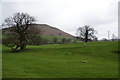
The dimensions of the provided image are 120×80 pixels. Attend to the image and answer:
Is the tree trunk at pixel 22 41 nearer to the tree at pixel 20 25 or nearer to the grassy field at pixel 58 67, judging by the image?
the tree at pixel 20 25

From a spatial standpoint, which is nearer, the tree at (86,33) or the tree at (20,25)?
the tree at (20,25)

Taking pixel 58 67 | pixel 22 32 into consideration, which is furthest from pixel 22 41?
pixel 58 67

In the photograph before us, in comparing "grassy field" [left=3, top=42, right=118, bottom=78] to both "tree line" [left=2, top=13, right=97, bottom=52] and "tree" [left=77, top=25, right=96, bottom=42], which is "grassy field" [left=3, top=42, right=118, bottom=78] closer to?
"tree line" [left=2, top=13, right=97, bottom=52]

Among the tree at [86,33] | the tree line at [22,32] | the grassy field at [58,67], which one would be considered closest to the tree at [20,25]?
the tree line at [22,32]

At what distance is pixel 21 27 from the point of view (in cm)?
4806

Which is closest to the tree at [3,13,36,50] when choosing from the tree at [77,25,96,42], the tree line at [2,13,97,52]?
the tree line at [2,13,97,52]

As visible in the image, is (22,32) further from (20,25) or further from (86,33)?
(86,33)

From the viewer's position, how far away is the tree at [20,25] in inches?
1813

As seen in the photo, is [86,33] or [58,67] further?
[86,33]

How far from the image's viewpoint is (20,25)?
1896 inches

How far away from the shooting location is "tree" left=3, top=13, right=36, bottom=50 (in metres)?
46.0

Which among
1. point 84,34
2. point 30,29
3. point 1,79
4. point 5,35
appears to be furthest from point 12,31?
point 84,34

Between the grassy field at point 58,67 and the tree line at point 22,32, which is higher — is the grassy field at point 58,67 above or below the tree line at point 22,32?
below

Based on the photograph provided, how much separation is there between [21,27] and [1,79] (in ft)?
A: 120
